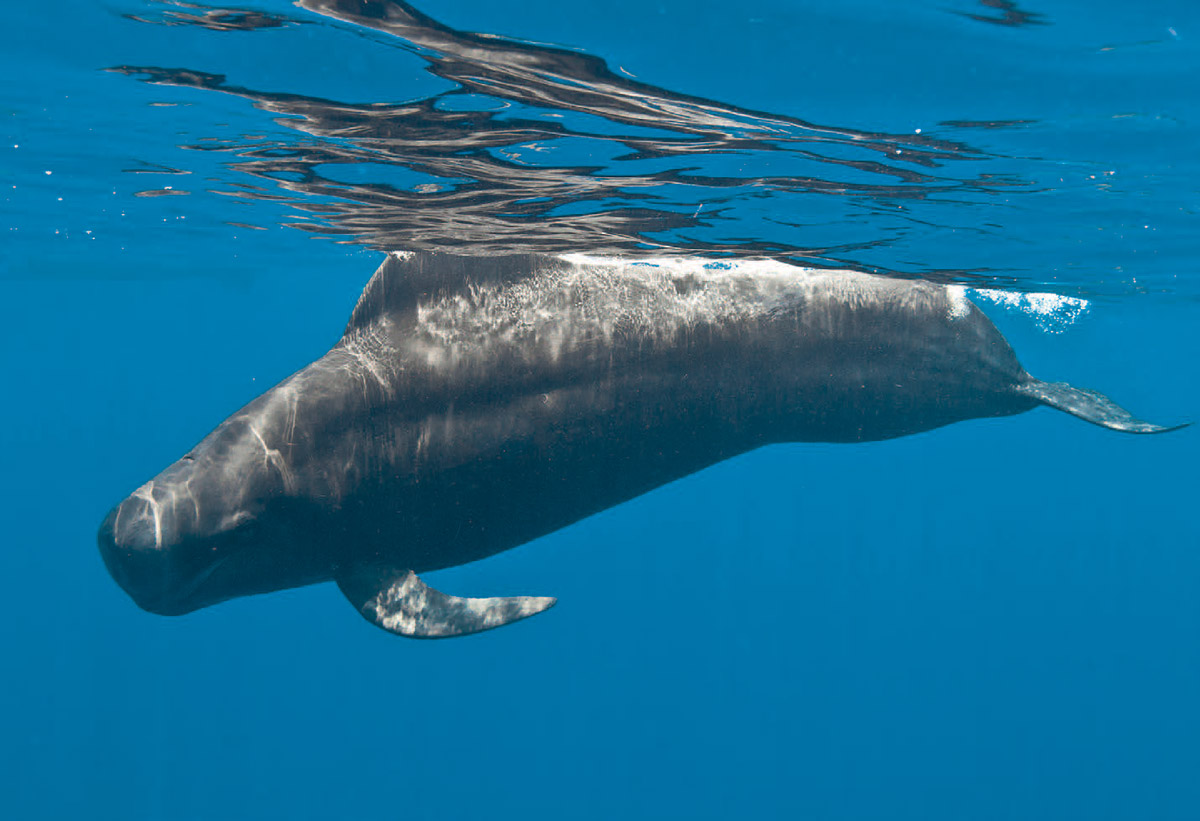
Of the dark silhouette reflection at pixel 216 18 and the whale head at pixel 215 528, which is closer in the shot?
the whale head at pixel 215 528

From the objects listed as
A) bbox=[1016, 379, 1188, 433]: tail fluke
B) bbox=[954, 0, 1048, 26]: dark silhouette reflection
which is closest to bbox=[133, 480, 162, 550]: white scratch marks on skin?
bbox=[954, 0, 1048, 26]: dark silhouette reflection

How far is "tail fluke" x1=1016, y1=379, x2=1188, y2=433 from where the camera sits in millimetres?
8914

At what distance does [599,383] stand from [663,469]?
125cm

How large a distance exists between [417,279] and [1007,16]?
5577 millimetres

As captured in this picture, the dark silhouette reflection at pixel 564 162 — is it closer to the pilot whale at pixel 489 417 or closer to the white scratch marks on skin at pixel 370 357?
the pilot whale at pixel 489 417

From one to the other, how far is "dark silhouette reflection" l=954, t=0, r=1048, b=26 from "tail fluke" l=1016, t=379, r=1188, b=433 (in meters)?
4.58

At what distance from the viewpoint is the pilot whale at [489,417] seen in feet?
20.1

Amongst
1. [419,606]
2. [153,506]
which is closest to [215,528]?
[153,506]

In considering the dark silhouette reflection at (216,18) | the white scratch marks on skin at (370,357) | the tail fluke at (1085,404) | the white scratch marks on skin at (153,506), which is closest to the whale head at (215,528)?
the white scratch marks on skin at (153,506)

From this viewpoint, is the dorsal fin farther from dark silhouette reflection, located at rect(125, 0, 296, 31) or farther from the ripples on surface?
dark silhouette reflection, located at rect(125, 0, 296, 31)

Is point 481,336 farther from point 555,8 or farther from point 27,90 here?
point 27,90

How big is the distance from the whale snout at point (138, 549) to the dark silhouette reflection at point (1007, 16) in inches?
292

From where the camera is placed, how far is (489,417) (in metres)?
7.01

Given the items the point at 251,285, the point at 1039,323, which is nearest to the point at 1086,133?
the point at 1039,323
